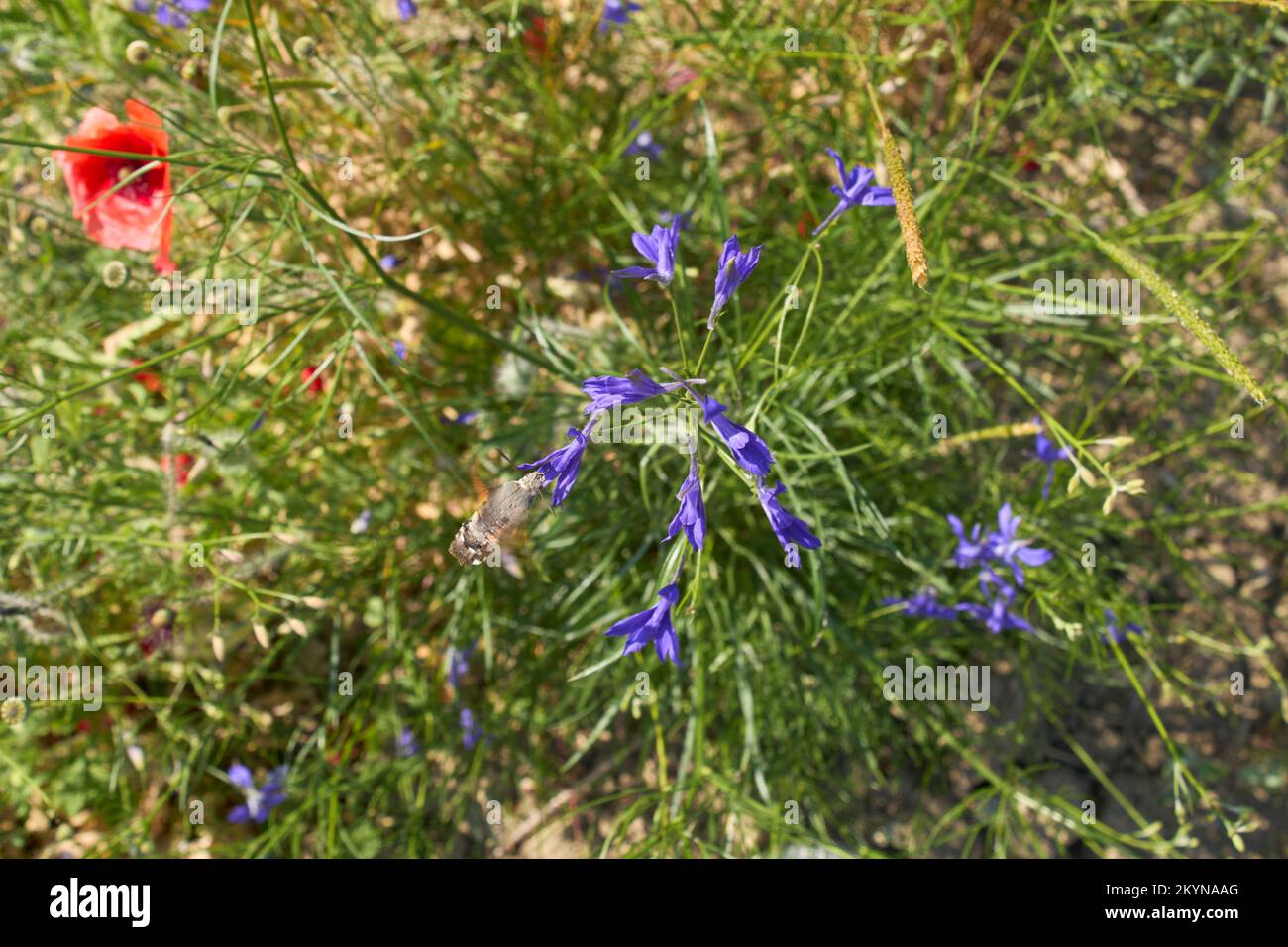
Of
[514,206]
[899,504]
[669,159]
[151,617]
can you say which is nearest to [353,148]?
[514,206]

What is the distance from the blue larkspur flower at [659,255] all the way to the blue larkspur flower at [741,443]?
6.4 inches

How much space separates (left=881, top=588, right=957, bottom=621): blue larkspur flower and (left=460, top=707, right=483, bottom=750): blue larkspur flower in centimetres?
103

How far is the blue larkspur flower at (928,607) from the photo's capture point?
1.84 m

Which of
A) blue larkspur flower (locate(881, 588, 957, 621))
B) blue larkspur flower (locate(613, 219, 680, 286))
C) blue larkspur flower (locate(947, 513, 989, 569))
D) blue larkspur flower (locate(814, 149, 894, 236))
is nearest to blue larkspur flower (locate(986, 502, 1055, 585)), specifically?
blue larkspur flower (locate(947, 513, 989, 569))

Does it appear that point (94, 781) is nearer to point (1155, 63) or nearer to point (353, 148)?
point (353, 148)

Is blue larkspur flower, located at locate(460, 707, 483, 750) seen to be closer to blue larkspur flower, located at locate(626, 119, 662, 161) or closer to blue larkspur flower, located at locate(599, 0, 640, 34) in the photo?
blue larkspur flower, located at locate(626, 119, 662, 161)

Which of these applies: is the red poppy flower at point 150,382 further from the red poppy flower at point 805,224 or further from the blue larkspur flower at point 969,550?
the blue larkspur flower at point 969,550

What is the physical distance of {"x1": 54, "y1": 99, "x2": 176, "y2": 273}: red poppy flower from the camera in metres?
1.70

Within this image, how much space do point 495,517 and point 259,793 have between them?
1.36 metres

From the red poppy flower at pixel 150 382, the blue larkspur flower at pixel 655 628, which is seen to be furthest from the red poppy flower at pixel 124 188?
the blue larkspur flower at pixel 655 628

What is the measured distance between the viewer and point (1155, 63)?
209 cm

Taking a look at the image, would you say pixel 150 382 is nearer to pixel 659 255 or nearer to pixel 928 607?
pixel 659 255
